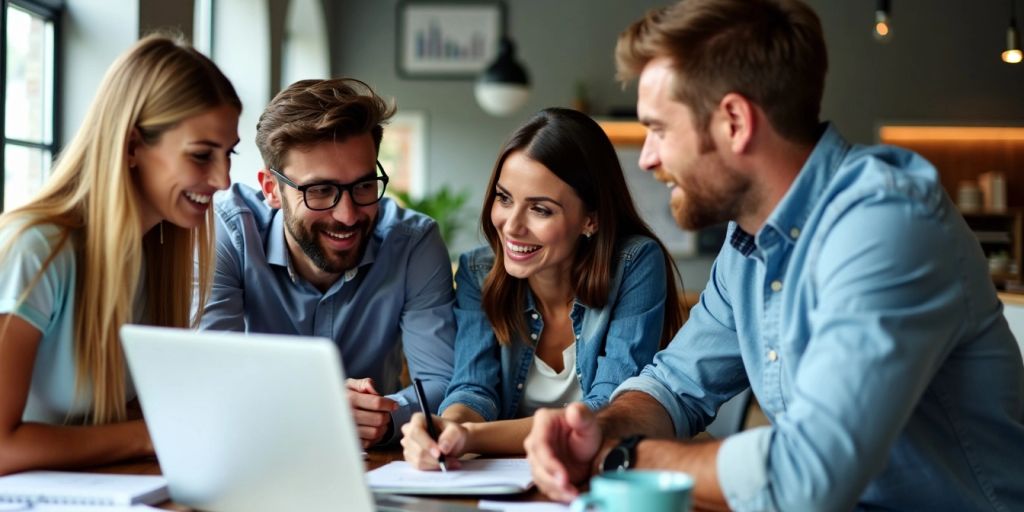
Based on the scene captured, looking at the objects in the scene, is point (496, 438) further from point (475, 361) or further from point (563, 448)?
point (475, 361)

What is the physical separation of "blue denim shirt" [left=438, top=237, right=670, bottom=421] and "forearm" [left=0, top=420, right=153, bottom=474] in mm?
702

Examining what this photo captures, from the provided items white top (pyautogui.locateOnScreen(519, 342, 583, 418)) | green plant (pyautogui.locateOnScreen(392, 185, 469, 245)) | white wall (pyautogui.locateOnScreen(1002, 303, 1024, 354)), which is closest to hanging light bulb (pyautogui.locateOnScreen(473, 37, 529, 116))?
green plant (pyautogui.locateOnScreen(392, 185, 469, 245))

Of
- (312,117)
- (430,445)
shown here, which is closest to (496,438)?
(430,445)

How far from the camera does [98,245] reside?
1.71 m

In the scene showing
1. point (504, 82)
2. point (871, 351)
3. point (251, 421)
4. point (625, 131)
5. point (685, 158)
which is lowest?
point (251, 421)

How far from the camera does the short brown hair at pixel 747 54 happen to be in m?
1.55

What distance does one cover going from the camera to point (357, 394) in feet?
6.44

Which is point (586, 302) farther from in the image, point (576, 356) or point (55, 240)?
point (55, 240)

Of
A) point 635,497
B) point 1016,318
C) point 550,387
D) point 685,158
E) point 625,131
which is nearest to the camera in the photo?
point 635,497

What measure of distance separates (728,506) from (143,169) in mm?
1052

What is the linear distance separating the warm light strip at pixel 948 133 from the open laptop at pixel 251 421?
7.07 metres

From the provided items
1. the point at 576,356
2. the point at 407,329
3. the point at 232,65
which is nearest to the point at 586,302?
the point at 576,356

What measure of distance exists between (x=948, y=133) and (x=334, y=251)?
6562 millimetres

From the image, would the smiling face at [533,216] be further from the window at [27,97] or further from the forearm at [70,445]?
the window at [27,97]
